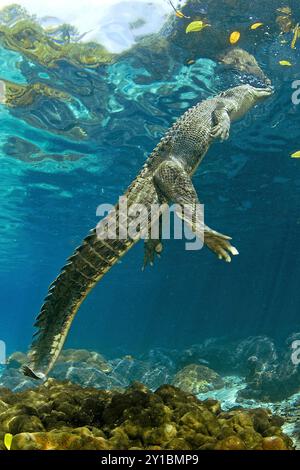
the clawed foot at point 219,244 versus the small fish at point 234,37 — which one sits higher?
the small fish at point 234,37

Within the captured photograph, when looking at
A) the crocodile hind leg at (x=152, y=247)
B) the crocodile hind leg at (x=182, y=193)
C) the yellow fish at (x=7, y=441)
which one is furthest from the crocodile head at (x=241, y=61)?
the yellow fish at (x=7, y=441)

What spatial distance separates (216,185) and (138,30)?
13895mm

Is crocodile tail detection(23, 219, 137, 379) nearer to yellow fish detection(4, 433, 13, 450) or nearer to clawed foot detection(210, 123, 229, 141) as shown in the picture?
yellow fish detection(4, 433, 13, 450)

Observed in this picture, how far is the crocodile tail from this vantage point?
188 inches

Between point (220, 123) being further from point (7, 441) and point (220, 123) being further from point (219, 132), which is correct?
point (7, 441)

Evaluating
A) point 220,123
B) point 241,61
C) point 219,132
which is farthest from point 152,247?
point 241,61

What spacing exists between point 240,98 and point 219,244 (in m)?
4.66

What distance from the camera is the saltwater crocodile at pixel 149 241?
4855 mm

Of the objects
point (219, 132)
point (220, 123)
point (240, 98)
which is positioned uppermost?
point (240, 98)

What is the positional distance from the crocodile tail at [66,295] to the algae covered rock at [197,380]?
33.2 feet

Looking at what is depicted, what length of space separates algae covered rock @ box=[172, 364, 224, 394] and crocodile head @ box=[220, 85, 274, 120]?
31.6ft

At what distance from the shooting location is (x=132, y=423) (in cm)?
417

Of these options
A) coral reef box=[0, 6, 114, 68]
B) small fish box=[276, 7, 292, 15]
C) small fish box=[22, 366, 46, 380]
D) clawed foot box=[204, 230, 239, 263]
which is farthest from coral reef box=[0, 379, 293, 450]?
small fish box=[276, 7, 292, 15]

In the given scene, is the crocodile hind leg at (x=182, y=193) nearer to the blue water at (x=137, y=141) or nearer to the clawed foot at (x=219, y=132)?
the clawed foot at (x=219, y=132)
